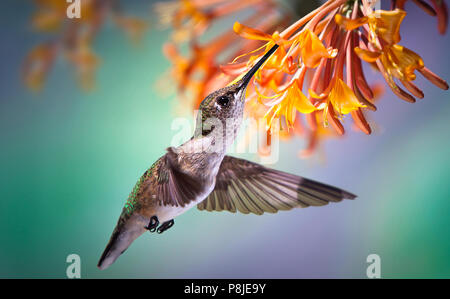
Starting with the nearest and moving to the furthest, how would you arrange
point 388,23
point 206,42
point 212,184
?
point 388,23, point 212,184, point 206,42

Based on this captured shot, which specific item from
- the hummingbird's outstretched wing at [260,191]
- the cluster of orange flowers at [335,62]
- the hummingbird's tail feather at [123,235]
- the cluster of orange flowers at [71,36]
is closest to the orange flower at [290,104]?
the cluster of orange flowers at [335,62]

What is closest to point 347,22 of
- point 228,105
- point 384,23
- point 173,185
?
point 384,23

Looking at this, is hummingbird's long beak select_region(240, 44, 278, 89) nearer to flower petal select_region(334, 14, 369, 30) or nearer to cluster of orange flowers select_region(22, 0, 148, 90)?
flower petal select_region(334, 14, 369, 30)

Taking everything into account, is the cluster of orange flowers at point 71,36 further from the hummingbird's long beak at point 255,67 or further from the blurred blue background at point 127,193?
the hummingbird's long beak at point 255,67

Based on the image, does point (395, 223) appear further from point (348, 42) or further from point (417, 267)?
point (348, 42)

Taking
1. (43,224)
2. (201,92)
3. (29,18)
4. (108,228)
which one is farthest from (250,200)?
(29,18)

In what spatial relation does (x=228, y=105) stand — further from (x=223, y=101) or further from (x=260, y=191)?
(x=260, y=191)
